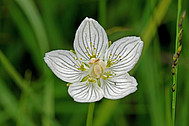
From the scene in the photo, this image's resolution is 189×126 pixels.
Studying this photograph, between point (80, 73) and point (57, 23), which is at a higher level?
point (57, 23)

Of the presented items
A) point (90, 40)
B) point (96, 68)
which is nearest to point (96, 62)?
point (96, 68)

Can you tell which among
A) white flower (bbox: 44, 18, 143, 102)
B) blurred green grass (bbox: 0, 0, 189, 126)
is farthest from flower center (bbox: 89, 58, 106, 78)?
blurred green grass (bbox: 0, 0, 189, 126)

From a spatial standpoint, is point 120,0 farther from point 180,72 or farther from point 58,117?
point 58,117

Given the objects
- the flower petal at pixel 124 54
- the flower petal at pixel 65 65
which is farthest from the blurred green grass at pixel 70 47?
the flower petal at pixel 65 65

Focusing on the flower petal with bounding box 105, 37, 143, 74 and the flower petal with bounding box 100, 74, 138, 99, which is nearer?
the flower petal with bounding box 100, 74, 138, 99

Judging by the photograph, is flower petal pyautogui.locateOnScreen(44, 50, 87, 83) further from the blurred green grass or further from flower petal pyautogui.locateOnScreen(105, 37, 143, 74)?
the blurred green grass

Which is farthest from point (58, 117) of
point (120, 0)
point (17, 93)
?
point (120, 0)

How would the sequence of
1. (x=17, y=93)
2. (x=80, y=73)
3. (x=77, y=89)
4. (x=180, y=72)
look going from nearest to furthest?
(x=77, y=89) < (x=80, y=73) < (x=180, y=72) < (x=17, y=93)
